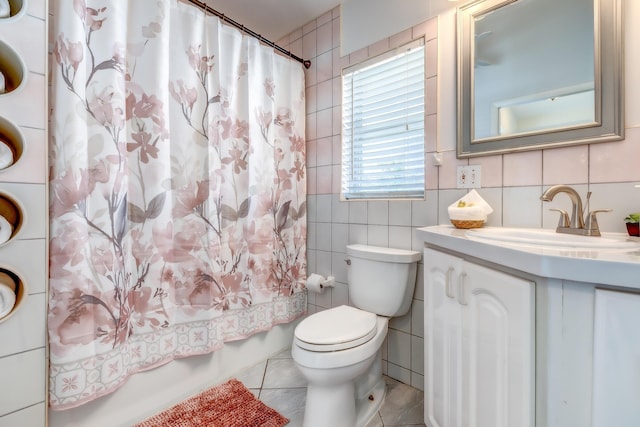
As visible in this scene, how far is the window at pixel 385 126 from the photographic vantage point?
Answer: 157cm

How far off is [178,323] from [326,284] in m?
0.88

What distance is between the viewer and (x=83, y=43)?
1.07 m

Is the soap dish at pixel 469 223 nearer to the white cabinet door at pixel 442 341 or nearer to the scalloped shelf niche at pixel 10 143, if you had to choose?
the white cabinet door at pixel 442 341

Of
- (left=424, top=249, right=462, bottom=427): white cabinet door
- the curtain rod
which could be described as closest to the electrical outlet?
(left=424, top=249, right=462, bottom=427): white cabinet door

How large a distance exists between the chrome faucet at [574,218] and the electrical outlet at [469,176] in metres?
0.33

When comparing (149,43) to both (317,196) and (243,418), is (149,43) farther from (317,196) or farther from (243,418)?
(243,418)

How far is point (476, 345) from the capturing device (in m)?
0.83

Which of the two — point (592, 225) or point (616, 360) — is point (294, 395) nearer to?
point (616, 360)

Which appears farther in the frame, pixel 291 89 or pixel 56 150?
pixel 291 89

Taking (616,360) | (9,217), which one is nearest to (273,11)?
(9,217)

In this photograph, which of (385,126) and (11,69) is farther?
(385,126)

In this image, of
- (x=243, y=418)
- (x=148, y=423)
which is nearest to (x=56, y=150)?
(x=148, y=423)

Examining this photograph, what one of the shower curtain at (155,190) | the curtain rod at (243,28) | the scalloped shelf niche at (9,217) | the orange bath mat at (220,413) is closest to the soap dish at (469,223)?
the shower curtain at (155,190)

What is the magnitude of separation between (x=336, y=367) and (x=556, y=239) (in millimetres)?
915
